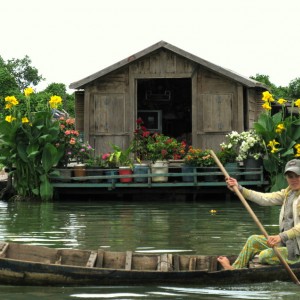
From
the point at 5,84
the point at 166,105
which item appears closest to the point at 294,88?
the point at 5,84

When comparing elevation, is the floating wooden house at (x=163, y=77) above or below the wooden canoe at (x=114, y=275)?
above

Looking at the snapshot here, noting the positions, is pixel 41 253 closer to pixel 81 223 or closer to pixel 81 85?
pixel 81 223

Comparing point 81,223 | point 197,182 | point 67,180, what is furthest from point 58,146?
point 81,223

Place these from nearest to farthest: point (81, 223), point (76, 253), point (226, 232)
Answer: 1. point (76, 253)
2. point (226, 232)
3. point (81, 223)

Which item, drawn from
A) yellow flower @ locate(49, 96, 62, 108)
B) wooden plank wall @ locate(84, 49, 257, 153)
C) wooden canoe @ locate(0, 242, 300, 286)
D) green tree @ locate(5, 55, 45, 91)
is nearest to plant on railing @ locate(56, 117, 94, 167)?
yellow flower @ locate(49, 96, 62, 108)

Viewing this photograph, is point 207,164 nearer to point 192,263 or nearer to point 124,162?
point 124,162

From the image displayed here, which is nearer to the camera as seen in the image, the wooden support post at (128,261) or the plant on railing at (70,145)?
the wooden support post at (128,261)

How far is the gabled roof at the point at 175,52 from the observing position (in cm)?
2245

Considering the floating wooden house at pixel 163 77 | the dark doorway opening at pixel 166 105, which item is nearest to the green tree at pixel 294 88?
the dark doorway opening at pixel 166 105

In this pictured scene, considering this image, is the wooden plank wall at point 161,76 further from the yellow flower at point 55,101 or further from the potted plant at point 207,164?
the yellow flower at point 55,101

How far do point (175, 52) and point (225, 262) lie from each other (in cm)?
1413

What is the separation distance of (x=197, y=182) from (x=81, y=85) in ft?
16.7

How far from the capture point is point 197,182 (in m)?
20.8

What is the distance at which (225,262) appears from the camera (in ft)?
30.7
